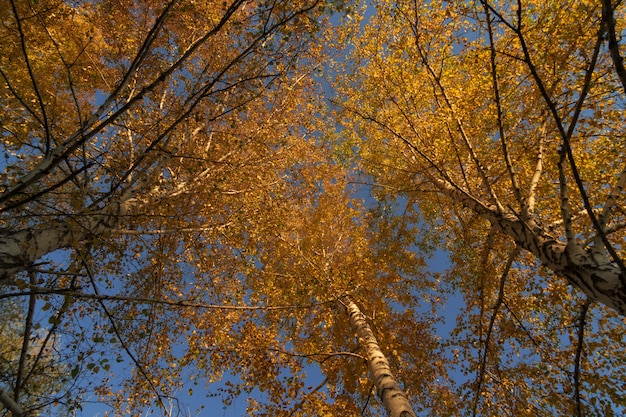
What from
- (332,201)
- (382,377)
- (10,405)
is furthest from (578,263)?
(332,201)

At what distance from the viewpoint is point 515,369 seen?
5.69 m

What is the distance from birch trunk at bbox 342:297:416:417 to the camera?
4172 mm

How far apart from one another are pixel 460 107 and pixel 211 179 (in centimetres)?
531

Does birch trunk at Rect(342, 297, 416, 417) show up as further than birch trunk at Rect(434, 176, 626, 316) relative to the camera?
Yes

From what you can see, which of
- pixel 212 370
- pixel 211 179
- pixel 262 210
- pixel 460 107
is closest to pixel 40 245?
pixel 211 179

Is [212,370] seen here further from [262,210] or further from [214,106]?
[214,106]

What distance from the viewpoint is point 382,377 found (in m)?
4.82

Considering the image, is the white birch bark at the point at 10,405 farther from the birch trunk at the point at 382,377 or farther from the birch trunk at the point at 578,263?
the birch trunk at the point at 578,263

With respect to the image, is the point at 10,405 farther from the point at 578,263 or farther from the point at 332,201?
the point at 332,201

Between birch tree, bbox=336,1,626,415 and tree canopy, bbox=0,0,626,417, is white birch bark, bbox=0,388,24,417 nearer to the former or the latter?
tree canopy, bbox=0,0,626,417

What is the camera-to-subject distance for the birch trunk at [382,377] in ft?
13.7

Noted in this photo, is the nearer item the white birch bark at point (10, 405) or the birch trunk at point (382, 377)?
the white birch bark at point (10, 405)

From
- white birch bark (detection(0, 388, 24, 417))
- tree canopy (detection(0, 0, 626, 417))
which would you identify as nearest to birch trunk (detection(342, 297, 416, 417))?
tree canopy (detection(0, 0, 626, 417))

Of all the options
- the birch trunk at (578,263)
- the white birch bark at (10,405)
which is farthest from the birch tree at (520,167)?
the white birch bark at (10,405)
